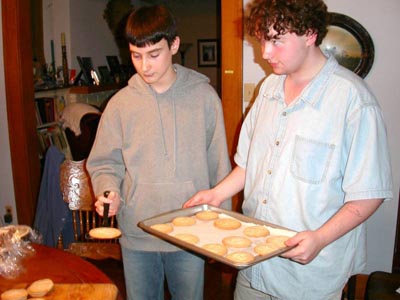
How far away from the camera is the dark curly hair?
1.05 m

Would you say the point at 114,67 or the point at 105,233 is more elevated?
the point at 114,67

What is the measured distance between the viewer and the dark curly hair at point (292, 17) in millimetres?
1048

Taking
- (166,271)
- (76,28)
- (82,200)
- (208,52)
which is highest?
(76,28)

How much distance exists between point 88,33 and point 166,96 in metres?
3.39

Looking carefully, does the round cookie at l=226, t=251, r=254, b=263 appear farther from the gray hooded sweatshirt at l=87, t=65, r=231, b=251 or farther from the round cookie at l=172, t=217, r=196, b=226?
the gray hooded sweatshirt at l=87, t=65, r=231, b=251

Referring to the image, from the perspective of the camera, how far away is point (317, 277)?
113 cm

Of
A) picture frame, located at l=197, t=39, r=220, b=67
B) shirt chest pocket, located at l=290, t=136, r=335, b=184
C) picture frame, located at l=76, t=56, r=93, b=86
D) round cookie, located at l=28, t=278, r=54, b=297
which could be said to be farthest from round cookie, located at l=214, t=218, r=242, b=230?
picture frame, located at l=197, t=39, r=220, b=67

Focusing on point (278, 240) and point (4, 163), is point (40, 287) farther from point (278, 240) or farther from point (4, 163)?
point (4, 163)

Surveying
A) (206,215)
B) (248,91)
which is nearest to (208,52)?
(248,91)

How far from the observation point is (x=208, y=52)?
6.70m

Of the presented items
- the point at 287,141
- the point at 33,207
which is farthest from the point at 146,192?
the point at 33,207

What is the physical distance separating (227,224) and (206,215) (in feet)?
0.27

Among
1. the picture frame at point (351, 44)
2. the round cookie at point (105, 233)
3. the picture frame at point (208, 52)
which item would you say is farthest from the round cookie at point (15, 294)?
the picture frame at point (208, 52)

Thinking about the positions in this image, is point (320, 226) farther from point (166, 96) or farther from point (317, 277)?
point (166, 96)
